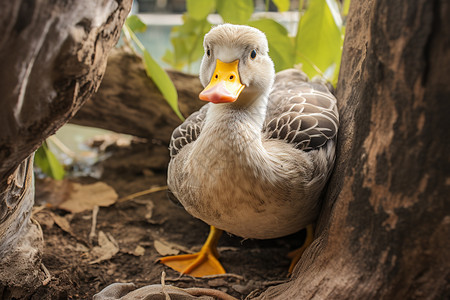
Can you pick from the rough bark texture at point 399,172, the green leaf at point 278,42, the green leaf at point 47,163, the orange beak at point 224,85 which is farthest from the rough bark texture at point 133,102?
the rough bark texture at point 399,172

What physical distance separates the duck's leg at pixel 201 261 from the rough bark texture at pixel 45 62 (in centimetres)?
71

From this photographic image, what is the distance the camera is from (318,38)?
1.83m

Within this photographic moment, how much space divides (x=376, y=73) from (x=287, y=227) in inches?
25.5

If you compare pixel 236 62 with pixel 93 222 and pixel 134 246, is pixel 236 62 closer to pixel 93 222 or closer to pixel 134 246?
pixel 134 246

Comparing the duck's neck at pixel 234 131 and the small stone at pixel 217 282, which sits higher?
the duck's neck at pixel 234 131

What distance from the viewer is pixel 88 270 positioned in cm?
137

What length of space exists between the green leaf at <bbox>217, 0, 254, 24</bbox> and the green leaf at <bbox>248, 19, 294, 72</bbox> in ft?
0.25

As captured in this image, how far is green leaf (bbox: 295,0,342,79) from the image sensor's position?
1775 millimetres

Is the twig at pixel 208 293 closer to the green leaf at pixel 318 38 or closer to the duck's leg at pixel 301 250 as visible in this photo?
the duck's leg at pixel 301 250

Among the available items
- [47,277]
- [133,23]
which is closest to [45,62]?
[47,277]

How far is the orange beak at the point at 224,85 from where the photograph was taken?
103 centimetres

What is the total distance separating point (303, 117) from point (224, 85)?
1.13 ft

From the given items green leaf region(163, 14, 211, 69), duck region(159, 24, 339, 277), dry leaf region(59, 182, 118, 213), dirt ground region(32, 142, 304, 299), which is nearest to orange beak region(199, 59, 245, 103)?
duck region(159, 24, 339, 277)

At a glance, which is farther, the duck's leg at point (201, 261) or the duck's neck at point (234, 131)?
the duck's leg at point (201, 261)
